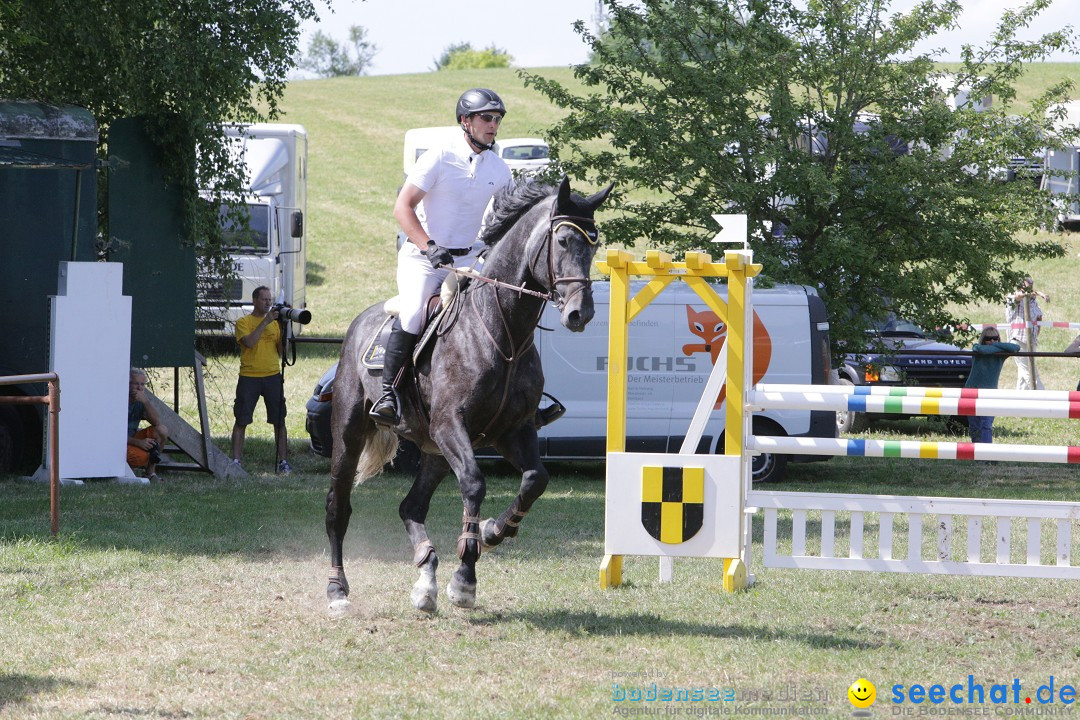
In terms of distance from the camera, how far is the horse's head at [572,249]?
572cm

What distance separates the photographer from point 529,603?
6.88m

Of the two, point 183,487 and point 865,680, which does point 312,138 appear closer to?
point 183,487

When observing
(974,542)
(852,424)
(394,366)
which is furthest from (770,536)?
(852,424)

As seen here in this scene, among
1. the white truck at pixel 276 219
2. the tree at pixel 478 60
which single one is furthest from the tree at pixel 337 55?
the white truck at pixel 276 219

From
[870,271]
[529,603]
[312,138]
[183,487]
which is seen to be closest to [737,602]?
[529,603]

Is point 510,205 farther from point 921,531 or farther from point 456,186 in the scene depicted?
point 921,531

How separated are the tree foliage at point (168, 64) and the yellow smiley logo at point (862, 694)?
33.0 ft

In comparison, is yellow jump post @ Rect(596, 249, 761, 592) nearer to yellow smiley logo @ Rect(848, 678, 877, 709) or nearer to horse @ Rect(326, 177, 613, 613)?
horse @ Rect(326, 177, 613, 613)

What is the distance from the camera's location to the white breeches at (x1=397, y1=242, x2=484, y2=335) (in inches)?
266

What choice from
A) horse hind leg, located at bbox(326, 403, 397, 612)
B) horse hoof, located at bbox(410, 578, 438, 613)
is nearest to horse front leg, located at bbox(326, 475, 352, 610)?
horse hind leg, located at bbox(326, 403, 397, 612)

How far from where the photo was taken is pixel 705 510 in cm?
709

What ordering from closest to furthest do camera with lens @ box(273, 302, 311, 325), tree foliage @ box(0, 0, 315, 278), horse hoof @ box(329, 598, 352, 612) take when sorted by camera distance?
1. horse hoof @ box(329, 598, 352, 612)
2. tree foliage @ box(0, 0, 315, 278)
3. camera with lens @ box(273, 302, 311, 325)

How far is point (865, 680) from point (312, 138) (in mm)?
50702

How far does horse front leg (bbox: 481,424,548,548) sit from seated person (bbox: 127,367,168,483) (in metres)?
7.22
